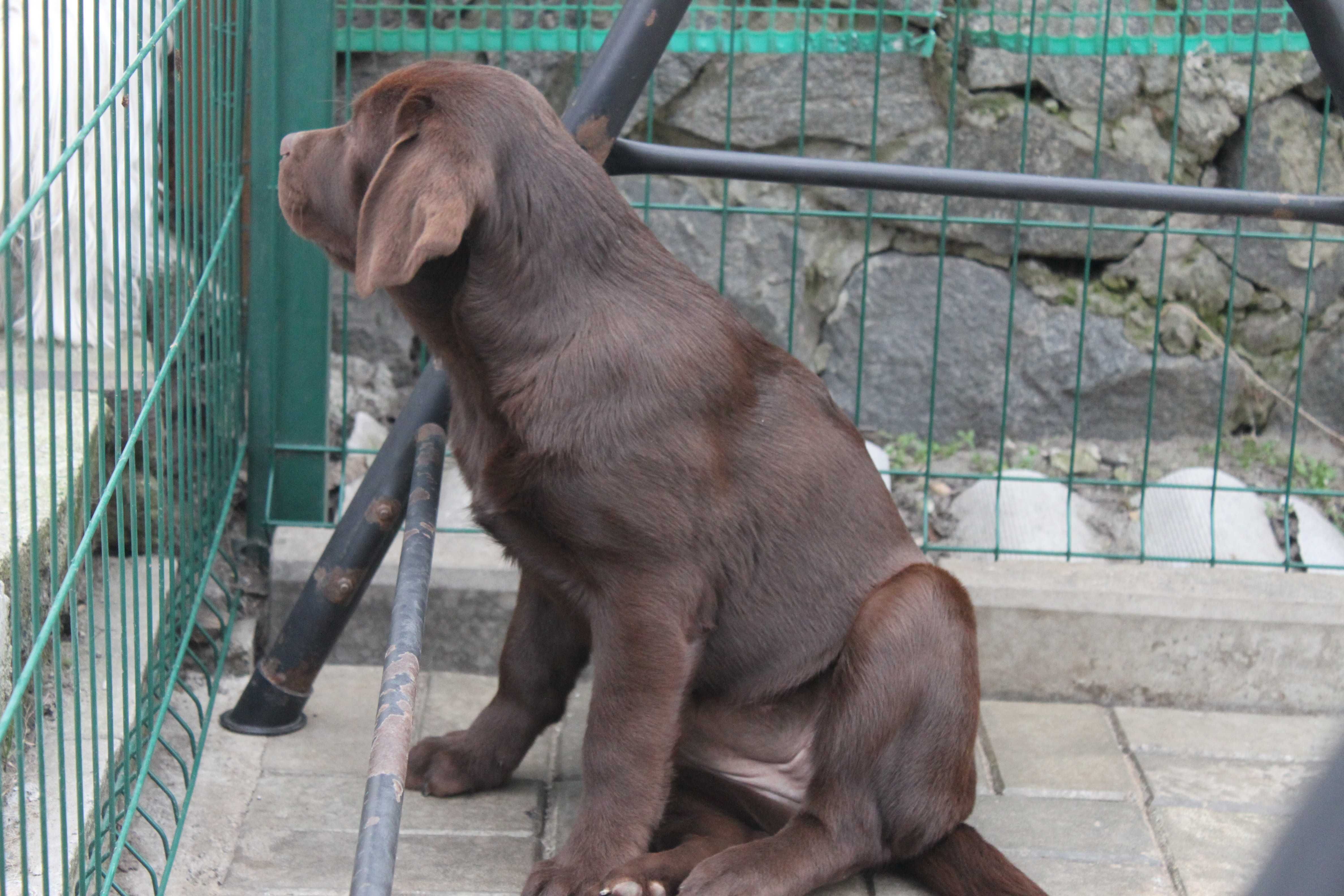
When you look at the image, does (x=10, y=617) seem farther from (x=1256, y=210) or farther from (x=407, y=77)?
(x=1256, y=210)

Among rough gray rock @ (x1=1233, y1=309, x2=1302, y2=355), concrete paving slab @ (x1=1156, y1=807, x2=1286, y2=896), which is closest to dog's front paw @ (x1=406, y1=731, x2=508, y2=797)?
concrete paving slab @ (x1=1156, y1=807, x2=1286, y2=896)

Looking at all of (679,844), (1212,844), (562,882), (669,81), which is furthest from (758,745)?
(669,81)

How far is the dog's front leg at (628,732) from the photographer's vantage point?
7.62ft

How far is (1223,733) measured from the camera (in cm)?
329

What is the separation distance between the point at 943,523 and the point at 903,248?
95cm

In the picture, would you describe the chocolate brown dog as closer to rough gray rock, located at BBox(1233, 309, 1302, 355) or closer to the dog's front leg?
the dog's front leg

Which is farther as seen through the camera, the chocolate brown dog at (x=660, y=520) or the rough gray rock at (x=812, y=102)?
the rough gray rock at (x=812, y=102)

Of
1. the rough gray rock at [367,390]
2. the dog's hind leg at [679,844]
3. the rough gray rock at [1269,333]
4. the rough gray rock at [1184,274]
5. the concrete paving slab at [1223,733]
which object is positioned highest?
the rough gray rock at [1184,274]

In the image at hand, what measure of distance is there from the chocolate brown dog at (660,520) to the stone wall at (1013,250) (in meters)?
1.83

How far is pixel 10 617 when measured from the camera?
1.86 meters

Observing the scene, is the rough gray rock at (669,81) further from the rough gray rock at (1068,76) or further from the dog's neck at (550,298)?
the dog's neck at (550,298)

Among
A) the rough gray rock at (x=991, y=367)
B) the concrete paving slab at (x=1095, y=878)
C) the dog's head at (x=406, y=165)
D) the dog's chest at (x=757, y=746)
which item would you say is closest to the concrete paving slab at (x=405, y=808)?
the dog's chest at (x=757, y=746)

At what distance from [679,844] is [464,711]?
85cm

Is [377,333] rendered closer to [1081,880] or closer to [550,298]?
[550,298]
